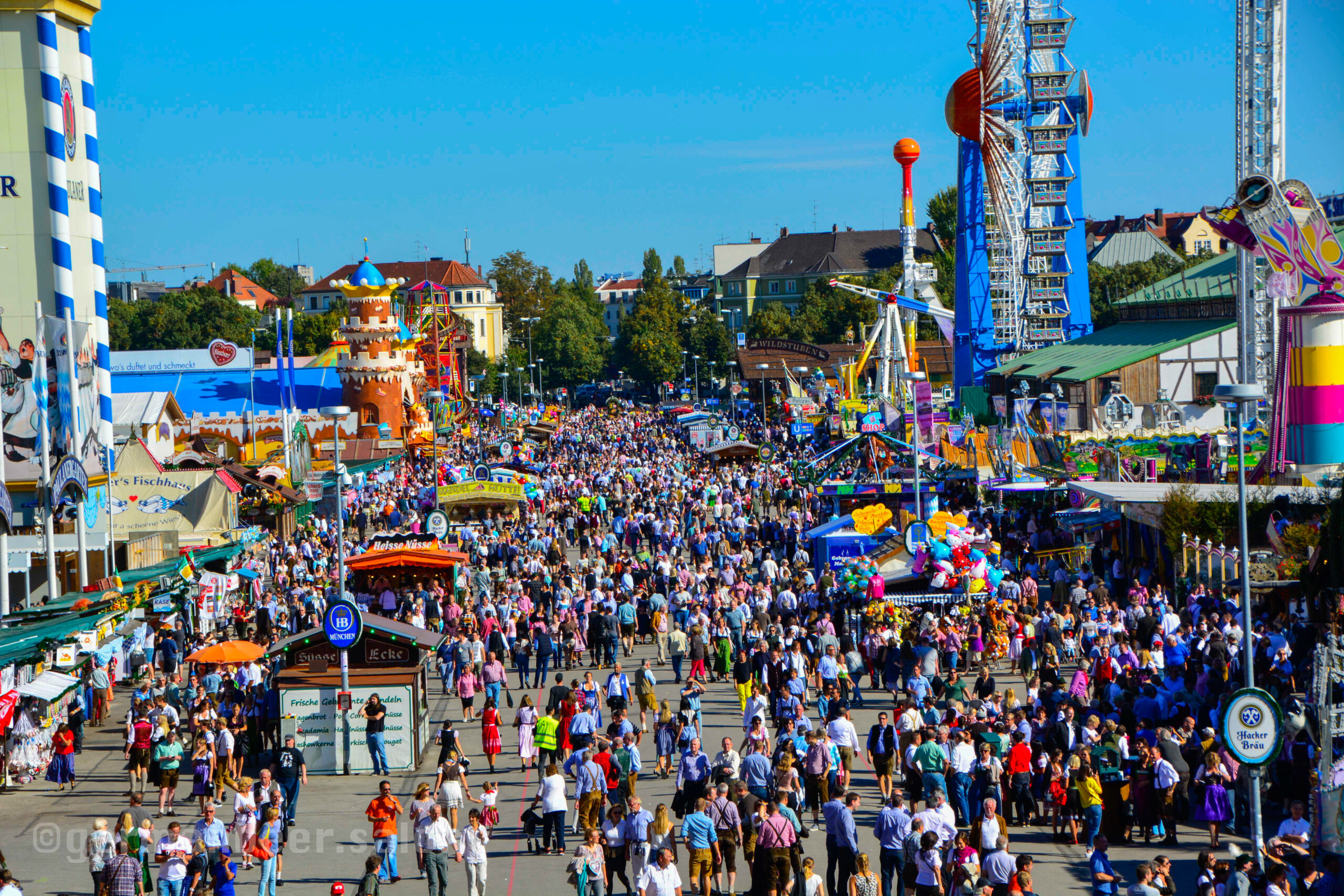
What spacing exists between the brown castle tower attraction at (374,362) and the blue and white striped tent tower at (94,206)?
135ft

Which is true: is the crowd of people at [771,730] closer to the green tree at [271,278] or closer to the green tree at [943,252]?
the green tree at [943,252]

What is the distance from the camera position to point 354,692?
17.1 m

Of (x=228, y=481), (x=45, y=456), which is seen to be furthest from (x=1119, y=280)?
(x=45, y=456)

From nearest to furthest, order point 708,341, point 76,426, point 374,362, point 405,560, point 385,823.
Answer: point 385,823 → point 76,426 → point 405,560 → point 374,362 → point 708,341

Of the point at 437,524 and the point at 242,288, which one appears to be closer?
the point at 437,524

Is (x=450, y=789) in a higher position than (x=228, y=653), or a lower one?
lower

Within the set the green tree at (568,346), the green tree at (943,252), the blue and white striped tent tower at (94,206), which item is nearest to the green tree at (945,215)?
the green tree at (943,252)

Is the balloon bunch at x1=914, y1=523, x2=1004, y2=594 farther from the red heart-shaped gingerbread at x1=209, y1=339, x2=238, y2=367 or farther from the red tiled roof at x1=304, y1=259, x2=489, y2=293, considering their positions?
the red tiled roof at x1=304, y1=259, x2=489, y2=293

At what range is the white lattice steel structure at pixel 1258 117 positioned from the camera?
35.2 m

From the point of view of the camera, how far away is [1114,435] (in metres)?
36.7

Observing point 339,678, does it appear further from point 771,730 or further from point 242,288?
point 242,288

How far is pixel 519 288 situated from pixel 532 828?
138 m

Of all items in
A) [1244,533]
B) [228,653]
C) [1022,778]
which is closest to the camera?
[1244,533]

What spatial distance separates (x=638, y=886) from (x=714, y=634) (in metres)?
11.0
